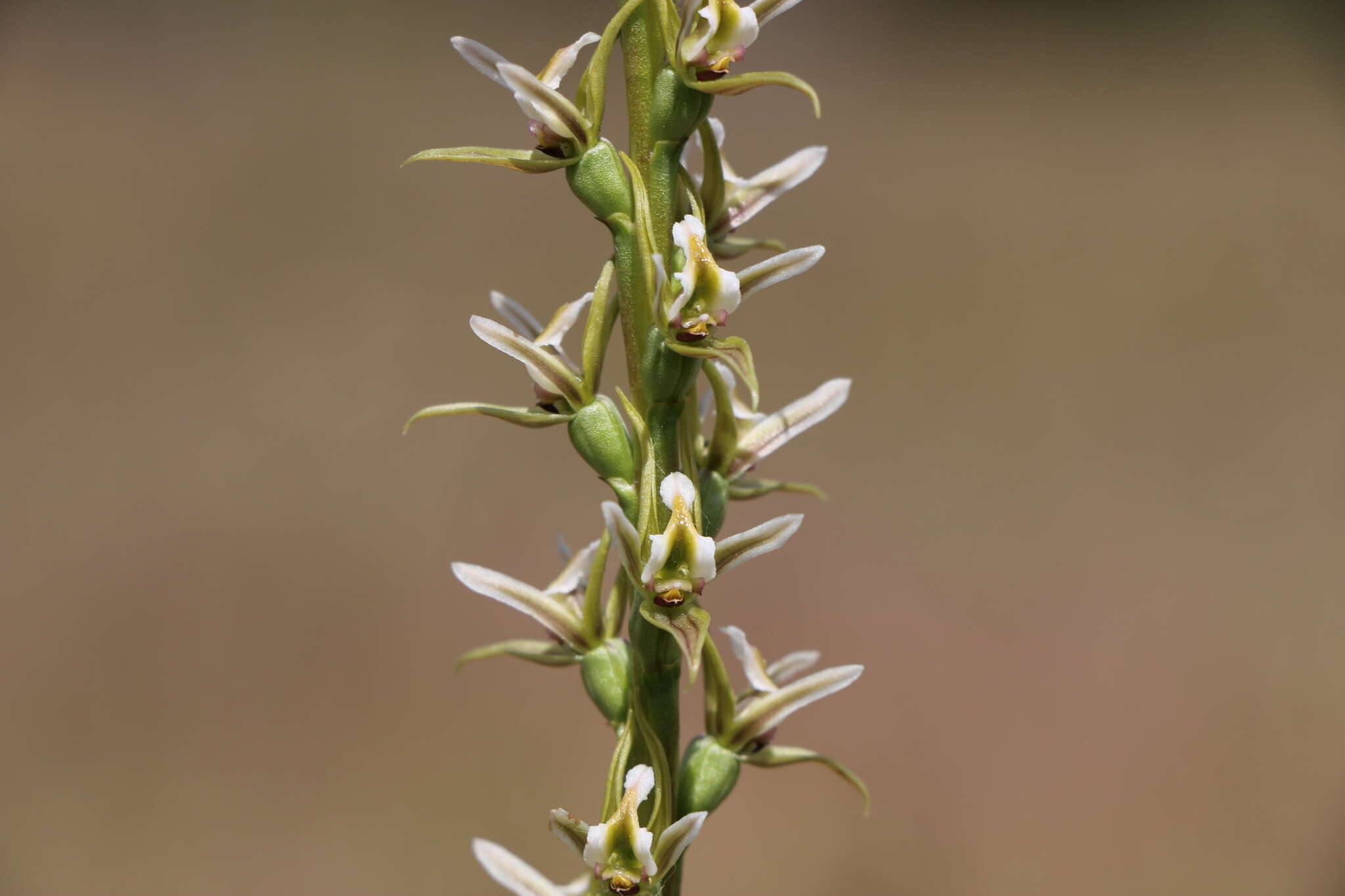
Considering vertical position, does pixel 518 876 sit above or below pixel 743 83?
below

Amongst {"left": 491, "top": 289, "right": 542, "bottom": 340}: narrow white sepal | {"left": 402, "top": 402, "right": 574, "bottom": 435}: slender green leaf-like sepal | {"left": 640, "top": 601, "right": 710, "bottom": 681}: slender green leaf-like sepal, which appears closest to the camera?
{"left": 640, "top": 601, "right": 710, "bottom": 681}: slender green leaf-like sepal

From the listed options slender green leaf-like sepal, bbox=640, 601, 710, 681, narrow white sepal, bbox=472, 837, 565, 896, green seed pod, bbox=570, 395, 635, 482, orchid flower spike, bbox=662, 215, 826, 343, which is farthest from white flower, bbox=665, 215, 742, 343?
narrow white sepal, bbox=472, 837, 565, 896

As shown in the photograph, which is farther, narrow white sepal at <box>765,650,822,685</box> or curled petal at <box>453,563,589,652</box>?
narrow white sepal at <box>765,650,822,685</box>

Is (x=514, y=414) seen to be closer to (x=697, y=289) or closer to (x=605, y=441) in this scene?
(x=605, y=441)

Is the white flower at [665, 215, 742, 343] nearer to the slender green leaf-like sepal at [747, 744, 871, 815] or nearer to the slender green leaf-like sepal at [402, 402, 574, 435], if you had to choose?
the slender green leaf-like sepal at [402, 402, 574, 435]

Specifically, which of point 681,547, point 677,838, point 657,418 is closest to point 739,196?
point 657,418

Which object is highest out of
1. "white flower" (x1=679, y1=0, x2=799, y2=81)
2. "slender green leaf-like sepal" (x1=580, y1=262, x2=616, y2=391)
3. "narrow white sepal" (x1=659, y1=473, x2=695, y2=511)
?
"white flower" (x1=679, y1=0, x2=799, y2=81)

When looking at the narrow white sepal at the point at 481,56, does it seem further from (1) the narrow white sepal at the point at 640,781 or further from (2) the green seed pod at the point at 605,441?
Result: (1) the narrow white sepal at the point at 640,781

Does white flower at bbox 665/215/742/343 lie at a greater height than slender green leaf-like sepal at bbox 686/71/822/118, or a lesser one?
lesser
